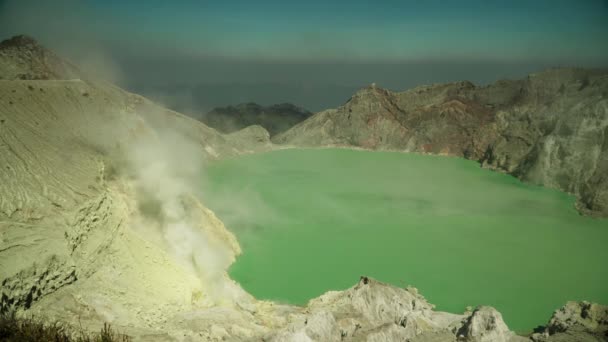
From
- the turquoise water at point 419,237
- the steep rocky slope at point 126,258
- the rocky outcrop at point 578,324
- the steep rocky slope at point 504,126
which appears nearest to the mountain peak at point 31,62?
the turquoise water at point 419,237

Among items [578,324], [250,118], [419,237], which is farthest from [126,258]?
[250,118]

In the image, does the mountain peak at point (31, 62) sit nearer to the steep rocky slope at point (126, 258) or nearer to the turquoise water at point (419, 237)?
the turquoise water at point (419, 237)

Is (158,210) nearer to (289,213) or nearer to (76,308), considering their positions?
(76,308)

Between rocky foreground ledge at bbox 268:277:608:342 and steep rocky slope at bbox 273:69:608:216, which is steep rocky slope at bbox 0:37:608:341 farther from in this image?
steep rocky slope at bbox 273:69:608:216

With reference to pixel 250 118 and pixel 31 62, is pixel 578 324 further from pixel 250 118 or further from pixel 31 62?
pixel 250 118

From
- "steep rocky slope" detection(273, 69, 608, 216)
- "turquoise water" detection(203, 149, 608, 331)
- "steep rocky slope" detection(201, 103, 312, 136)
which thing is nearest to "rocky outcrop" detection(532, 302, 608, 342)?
"turquoise water" detection(203, 149, 608, 331)

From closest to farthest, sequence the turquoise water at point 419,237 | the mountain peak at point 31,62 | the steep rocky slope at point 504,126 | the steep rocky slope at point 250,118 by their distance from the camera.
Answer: the turquoise water at point 419,237 < the mountain peak at point 31,62 < the steep rocky slope at point 504,126 < the steep rocky slope at point 250,118
